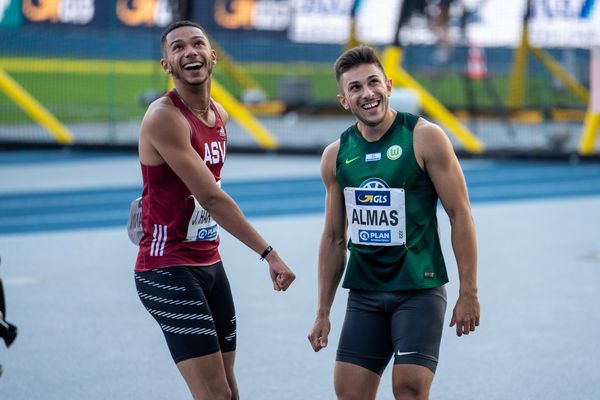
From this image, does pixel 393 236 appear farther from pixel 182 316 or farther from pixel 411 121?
pixel 182 316

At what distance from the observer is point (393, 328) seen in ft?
14.0

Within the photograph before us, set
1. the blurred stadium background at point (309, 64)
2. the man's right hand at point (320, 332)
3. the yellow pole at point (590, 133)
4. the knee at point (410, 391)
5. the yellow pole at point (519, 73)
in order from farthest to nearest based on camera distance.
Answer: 1. the yellow pole at point (519, 73)
2. the blurred stadium background at point (309, 64)
3. the yellow pole at point (590, 133)
4. the man's right hand at point (320, 332)
5. the knee at point (410, 391)

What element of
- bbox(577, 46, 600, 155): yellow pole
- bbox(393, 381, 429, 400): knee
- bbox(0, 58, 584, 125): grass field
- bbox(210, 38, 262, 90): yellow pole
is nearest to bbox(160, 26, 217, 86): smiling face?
bbox(393, 381, 429, 400): knee

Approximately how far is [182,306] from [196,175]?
1.76 ft

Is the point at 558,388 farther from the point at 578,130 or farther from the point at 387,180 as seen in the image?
the point at 578,130

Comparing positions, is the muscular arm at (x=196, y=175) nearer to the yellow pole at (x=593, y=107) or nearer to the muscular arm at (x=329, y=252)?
the muscular arm at (x=329, y=252)

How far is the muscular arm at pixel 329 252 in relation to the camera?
449 centimetres

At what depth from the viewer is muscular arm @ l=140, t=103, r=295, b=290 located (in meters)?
4.28

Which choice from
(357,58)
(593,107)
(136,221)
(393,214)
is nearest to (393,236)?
(393,214)

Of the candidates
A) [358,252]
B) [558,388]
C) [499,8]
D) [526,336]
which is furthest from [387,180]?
[499,8]

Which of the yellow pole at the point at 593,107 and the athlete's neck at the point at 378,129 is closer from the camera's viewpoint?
the athlete's neck at the point at 378,129

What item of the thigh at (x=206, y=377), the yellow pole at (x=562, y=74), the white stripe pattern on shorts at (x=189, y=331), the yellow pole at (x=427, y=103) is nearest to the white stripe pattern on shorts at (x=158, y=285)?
the white stripe pattern on shorts at (x=189, y=331)

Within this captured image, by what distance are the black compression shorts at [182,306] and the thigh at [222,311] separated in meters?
0.08

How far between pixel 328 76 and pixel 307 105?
9.11ft
